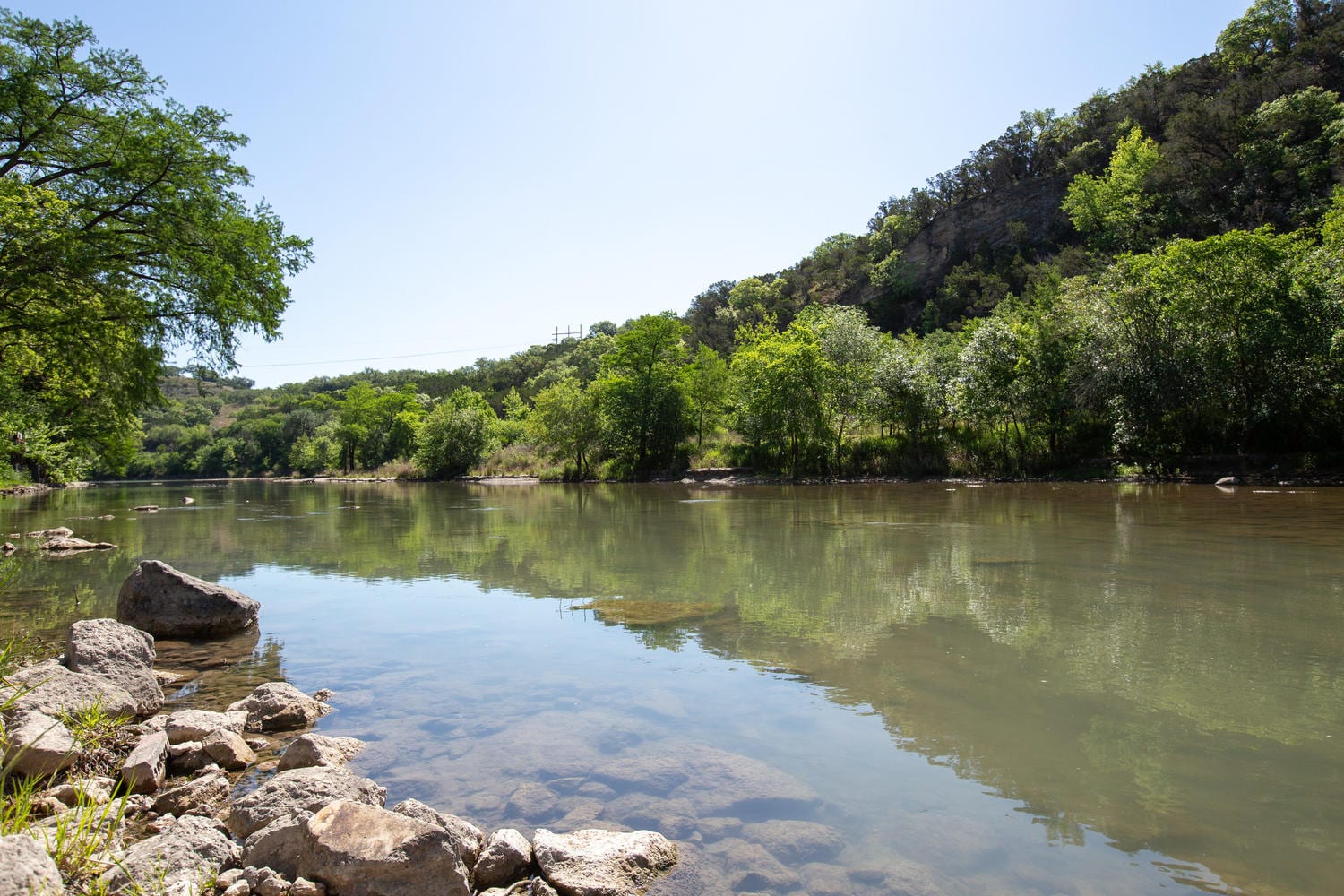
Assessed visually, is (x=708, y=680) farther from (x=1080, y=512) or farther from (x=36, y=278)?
(x=1080, y=512)

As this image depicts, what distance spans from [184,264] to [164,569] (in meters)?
6.06

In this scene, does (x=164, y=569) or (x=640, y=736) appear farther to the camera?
(x=164, y=569)

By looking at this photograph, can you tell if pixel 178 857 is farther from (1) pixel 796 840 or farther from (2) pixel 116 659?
(2) pixel 116 659

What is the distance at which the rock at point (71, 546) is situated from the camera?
1814 centimetres

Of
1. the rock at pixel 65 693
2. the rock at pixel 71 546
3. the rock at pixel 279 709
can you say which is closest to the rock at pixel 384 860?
the rock at pixel 279 709

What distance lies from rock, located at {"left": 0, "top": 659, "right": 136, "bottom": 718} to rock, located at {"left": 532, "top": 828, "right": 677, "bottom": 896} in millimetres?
4312

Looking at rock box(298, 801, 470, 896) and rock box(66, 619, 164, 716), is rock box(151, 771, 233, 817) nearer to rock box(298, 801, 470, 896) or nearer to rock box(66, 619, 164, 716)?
rock box(298, 801, 470, 896)

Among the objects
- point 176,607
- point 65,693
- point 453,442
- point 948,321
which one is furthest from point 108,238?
point 948,321

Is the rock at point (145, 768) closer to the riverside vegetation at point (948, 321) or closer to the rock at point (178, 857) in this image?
the rock at point (178, 857)

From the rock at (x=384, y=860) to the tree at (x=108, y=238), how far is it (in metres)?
10.8

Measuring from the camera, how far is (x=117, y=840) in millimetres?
3881

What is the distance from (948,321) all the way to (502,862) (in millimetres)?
81176

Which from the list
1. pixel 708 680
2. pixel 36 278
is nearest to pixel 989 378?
pixel 708 680

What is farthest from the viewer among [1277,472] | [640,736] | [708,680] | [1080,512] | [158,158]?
[1277,472]
